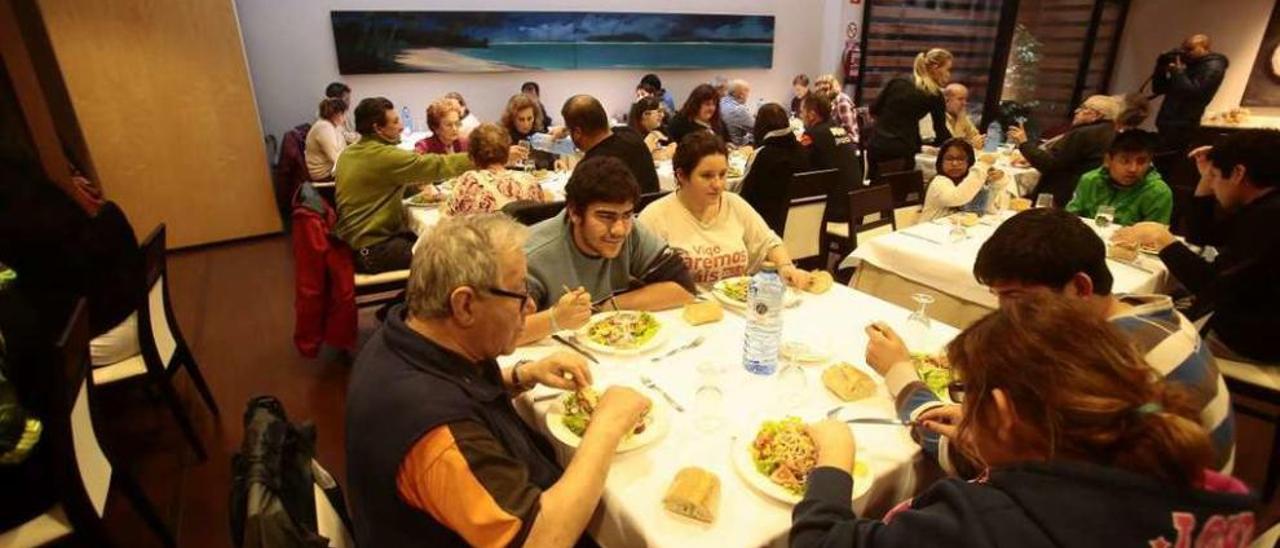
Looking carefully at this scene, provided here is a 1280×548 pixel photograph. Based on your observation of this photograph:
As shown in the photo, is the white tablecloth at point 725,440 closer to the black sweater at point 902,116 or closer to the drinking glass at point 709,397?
the drinking glass at point 709,397

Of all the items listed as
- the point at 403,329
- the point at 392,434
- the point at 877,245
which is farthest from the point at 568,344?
the point at 877,245

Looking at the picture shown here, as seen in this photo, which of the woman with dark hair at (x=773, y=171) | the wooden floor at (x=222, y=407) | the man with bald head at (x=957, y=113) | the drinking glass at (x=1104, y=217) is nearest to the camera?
the wooden floor at (x=222, y=407)

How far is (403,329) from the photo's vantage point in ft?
3.67

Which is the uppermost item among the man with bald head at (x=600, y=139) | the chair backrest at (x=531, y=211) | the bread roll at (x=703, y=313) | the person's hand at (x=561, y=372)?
the man with bald head at (x=600, y=139)

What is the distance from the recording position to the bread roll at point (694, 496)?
1087 millimetres

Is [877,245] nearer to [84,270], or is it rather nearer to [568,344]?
[568,344]

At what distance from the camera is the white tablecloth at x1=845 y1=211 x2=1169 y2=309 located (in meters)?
2.52

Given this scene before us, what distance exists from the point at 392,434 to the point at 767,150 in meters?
3.01

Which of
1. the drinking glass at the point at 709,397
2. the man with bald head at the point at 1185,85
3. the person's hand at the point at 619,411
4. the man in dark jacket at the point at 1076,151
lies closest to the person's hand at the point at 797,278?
the drinking glass at the point at 709,397

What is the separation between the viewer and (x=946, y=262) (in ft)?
8.73

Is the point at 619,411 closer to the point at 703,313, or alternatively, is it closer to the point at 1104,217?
the point at 703,313

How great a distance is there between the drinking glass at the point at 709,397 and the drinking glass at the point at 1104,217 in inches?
103

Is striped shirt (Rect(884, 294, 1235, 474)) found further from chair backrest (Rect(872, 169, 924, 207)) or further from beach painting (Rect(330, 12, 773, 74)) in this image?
beach painting (Rect(330, 12, 773, 74))

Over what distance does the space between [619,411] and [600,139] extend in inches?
93.6
